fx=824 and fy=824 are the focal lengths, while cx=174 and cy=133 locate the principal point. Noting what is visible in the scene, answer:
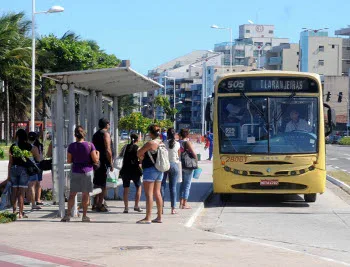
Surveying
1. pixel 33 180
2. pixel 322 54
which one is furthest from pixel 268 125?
pixel 322 54

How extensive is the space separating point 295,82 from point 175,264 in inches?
398

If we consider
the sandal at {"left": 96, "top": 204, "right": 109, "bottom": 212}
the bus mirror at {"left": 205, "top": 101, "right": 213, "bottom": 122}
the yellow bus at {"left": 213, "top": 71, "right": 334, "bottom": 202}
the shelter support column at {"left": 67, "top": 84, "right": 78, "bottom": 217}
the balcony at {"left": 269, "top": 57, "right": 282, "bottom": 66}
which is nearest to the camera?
the shelter support column at {"left": 67, "top": 84, "right": 78, "bottom": 217}

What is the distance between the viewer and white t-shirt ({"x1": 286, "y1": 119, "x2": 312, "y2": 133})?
1883 centimetres

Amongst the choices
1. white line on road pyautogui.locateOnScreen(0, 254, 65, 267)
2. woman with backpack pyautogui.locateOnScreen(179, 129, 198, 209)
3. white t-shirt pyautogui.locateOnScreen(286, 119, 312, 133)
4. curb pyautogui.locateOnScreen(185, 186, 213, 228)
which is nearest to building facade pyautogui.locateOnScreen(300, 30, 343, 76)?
curb pyautogui.locateOnScreen(185, 186, 213, 228)

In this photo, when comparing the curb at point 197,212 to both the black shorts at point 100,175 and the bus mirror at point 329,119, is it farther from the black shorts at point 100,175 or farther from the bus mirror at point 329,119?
the bus mirror at point 329,119

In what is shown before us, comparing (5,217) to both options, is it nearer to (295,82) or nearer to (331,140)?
(295,82)

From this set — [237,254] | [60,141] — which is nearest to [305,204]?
[60,141]

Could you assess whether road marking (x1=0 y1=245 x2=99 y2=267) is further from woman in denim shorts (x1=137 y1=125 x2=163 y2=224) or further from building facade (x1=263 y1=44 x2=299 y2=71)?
building facade (x1=263 y1=44 x2=299 y2=71)

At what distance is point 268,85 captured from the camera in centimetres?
1923

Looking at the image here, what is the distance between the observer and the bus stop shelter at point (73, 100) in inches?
574

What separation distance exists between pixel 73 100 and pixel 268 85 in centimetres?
584

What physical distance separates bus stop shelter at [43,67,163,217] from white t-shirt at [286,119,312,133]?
10.7 feet

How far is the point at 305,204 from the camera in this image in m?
20.0

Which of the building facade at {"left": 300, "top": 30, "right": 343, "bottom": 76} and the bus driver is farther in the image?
the building facade at {"left": 300, "top": 30, "right": 343, "bottom": 76}
